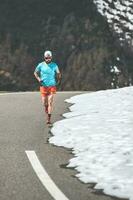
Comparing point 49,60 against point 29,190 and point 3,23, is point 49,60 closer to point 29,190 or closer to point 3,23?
point 29,190

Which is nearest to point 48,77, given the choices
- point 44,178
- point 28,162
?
point 28,162

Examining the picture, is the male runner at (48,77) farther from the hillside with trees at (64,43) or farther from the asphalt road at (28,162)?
the hillside with trees at (64,43)

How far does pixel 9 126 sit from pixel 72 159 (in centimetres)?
415

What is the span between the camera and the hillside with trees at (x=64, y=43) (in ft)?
237

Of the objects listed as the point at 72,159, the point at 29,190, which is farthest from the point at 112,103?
the point at 29,190

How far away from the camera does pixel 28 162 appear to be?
8.96 metres

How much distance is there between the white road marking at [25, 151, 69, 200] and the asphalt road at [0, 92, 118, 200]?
5 cm

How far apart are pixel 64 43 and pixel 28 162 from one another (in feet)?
269

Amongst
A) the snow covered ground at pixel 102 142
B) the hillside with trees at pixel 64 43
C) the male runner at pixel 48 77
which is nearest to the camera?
the snow covered ground at pixel 102 142

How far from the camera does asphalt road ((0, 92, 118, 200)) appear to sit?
7.07m

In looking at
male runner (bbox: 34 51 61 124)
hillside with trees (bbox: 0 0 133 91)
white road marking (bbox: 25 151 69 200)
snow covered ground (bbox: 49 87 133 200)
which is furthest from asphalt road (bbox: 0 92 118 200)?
hillside with trees (bbox: 0 0 133 91)

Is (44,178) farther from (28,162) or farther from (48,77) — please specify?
(48,77)

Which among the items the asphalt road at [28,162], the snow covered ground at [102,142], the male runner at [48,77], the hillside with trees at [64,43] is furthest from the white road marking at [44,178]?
the hillside with trees at [64,43]

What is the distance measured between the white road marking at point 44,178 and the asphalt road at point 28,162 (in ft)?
0.18
